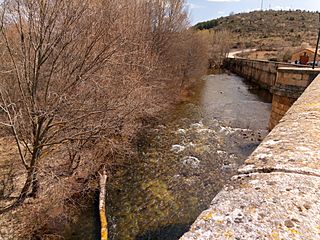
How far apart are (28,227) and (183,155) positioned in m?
5.36

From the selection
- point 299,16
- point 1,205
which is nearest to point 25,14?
point 1,205

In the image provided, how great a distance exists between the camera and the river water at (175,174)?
5578mm

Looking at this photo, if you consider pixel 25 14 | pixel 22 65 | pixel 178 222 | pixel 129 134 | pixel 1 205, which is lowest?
pixel 178 222

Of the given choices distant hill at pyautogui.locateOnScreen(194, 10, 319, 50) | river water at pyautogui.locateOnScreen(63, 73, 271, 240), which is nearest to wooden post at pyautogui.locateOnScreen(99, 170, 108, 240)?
river water at pyautogui.locateOnScreen(63, 73, 271, 240)

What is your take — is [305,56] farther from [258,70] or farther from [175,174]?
[175,174]

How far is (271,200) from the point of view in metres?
1.20

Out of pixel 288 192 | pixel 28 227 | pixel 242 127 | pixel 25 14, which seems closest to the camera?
pixel 288 192

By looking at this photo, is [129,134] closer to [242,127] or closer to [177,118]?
[177,118]

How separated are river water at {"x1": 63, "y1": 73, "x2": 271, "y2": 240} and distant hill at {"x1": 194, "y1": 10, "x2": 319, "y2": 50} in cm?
4565

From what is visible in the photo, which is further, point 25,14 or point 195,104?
point 195,104

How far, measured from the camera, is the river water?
18.3 ft

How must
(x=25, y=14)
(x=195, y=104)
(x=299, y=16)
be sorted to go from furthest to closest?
(x=299, y=16) → (x=195, y=104) → (x=25, y=14)

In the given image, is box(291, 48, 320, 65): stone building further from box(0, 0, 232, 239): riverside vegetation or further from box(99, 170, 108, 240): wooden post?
box(99, 170, 108, 240): wooden post

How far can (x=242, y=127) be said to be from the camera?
12.3m
